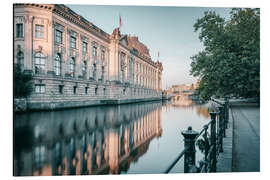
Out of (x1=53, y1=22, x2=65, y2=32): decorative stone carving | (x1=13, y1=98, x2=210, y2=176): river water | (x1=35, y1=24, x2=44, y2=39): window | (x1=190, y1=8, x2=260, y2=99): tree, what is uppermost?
(x1=53, y1=22, x2=65, y2=32): decorative stone carving

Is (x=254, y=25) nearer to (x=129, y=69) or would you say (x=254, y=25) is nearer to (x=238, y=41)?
(x=238, y=41)

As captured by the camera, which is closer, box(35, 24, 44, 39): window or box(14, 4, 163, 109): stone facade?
box(14, 4, 163, 109): stone facade

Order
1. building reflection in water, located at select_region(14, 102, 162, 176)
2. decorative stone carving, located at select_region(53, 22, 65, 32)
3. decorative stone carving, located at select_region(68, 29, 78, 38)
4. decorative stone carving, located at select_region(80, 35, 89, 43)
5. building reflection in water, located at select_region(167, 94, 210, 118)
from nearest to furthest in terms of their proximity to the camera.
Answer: building reflection in water, located at select_region(14, 102, 162, 176) < decorative stone carving, located at select_region(53, 22, 65, 32) < building reflection in water, located at select_region(167, 94, 210, 118) < decorative stone carving, located at select_region(68, 29, 78, 38) < decorative stone carving, located at select_region(80, 35, 89, 43)

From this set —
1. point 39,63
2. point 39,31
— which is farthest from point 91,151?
point 39,31

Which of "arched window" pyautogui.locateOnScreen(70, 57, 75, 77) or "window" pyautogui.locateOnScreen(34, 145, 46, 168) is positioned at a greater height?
"arched window" pyautogui.locateOnScreen(70, 57, 75, 77)

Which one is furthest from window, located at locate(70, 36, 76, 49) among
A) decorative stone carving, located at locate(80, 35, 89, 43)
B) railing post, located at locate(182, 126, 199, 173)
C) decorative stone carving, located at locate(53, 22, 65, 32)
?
railing post, located at locate(182, 126, 199, 173)

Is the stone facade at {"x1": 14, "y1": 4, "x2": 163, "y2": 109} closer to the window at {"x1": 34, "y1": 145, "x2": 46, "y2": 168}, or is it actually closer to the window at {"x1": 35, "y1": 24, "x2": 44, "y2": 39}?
the window at {"x1": 35, "y1": 24, "x2": 44, "y2": 39}

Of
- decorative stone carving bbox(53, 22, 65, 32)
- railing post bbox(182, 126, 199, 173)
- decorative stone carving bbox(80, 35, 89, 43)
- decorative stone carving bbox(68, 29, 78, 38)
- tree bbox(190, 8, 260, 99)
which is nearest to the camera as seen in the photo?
railing post bbox(182, 126, 199, 173)

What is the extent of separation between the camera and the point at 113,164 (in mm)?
3623

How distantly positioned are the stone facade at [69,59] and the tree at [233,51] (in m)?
3.08

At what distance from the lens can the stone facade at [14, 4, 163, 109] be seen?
9.62m

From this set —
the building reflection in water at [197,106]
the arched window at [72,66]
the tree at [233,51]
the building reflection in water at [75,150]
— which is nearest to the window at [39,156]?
the building reflection in water at [75,150]

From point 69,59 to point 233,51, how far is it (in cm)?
1220

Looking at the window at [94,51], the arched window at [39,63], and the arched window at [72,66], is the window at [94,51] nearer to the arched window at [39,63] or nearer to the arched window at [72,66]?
the arched window at [72,66]
